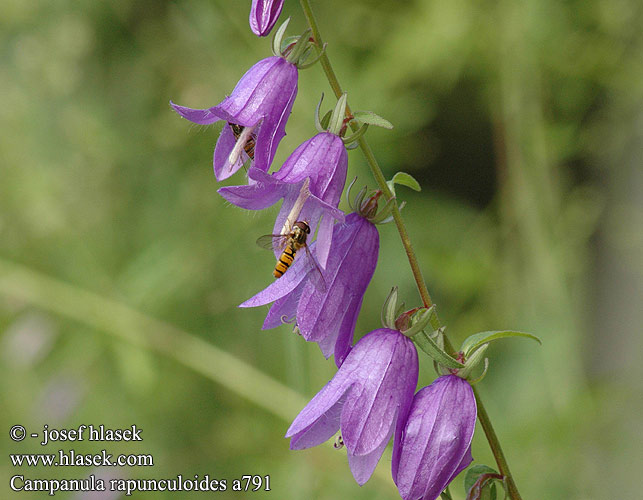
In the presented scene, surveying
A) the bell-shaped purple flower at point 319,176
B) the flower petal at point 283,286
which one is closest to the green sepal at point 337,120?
the bell-shaped purple flower at point 319,176

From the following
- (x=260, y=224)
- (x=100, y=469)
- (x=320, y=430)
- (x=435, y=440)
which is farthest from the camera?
(x=100, y=469)

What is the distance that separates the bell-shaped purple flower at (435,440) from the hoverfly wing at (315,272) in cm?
23

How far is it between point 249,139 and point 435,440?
575 mm

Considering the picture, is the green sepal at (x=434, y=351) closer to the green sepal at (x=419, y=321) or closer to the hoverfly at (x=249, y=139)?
the green sepal at (x=419, y=321)

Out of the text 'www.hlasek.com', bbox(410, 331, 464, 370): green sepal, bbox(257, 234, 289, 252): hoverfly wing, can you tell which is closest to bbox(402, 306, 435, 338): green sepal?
bbox(410, 331, 464, 370): green sepal

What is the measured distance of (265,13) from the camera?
1172 mm

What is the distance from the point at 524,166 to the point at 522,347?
2.47ft

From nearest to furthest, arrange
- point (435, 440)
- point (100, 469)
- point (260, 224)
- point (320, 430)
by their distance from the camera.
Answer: point (435, 440), point (320, 430), point (260, 224), point (100, 469)

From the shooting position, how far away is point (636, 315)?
3588 millimetres

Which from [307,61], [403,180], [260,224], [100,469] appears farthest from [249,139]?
[100,469]

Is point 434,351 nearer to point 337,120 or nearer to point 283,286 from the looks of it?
point 283,286

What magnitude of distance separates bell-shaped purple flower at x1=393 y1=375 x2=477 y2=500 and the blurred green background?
130 centimetres

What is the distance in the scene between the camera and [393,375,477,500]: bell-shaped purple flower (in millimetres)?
1084

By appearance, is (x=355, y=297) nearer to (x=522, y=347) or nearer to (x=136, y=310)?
(x=136, y=310)
